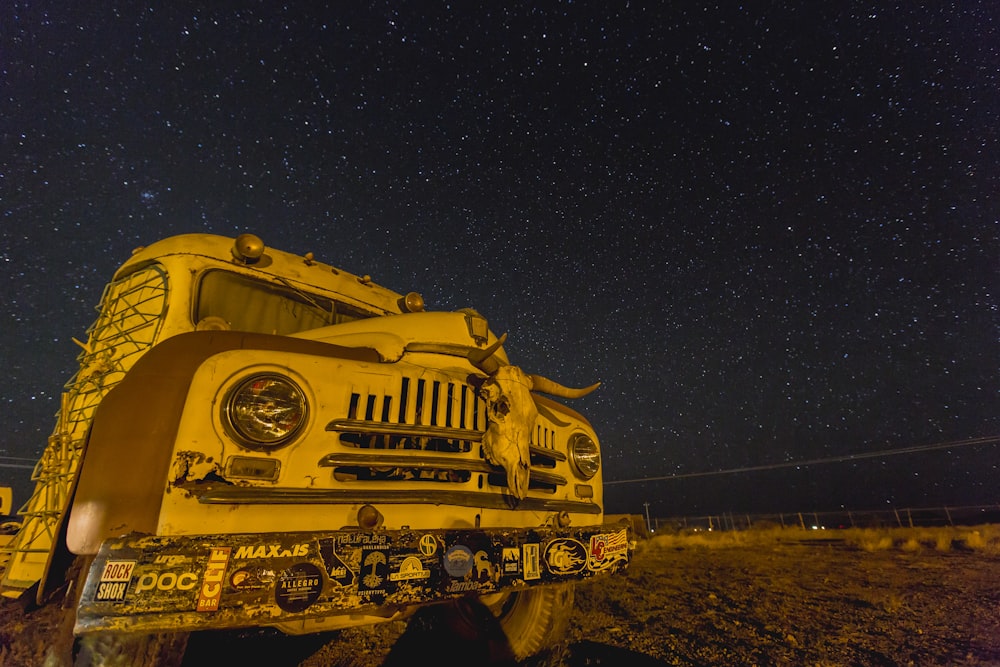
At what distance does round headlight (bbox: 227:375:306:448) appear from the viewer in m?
1.83

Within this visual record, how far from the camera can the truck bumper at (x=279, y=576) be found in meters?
1.39

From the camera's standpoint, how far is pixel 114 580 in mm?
1386

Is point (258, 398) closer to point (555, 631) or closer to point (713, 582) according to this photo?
point (555, 631)

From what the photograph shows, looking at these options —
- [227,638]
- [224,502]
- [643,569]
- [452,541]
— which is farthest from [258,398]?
[643,569]

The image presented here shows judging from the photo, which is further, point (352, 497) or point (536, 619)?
point (536, 619)

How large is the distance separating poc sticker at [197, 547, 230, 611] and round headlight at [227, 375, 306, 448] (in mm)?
425

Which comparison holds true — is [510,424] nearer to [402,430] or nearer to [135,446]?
[402,430]

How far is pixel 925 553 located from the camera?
10.9 meters

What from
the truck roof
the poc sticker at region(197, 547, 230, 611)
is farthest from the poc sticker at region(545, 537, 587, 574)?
the truck roof

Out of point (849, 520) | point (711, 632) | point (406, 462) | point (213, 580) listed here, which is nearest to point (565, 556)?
point (406, 462)

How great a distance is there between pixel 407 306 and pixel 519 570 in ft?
9.74

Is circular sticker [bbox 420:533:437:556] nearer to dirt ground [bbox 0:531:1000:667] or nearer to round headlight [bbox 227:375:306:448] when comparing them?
round headlight [bbox 227:375:306:448]

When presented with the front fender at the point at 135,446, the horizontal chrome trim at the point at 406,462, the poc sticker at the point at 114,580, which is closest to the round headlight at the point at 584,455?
the horizontal chrome trim at the point at 406,462

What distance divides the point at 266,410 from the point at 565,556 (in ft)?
5.27
